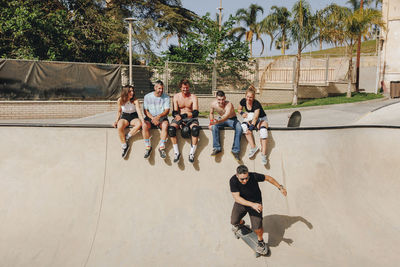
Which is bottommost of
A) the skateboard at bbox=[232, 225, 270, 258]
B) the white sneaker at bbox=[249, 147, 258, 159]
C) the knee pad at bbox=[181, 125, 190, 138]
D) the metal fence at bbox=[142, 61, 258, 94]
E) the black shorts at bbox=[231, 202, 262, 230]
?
the skateboard at bbox=[232, 225, 270, 258]

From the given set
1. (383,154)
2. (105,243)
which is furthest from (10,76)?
(383,154)

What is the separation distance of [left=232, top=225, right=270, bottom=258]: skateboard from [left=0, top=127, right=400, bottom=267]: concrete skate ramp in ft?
0.29

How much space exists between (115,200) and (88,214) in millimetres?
470

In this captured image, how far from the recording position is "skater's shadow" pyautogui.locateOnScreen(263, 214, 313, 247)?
14.8ft

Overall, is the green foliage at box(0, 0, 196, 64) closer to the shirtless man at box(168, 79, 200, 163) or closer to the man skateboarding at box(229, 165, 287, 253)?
the shirtless man at box(168, 79, 200, 163)

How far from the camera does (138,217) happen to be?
4.93 metres

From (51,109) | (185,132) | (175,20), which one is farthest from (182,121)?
(175,20)

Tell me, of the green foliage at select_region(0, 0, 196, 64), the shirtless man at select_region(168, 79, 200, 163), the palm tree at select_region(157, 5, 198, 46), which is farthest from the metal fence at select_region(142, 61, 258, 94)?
the shirtless man at select_region(168, 79, 200, 163)

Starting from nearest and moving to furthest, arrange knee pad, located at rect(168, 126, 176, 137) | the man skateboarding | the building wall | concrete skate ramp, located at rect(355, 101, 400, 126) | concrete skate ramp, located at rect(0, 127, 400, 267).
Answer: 1. the man skateboarding
2. concrete skate ramp, located at rect(0, 127, 400, 267)
3. knee pad, located at rect(168, 126, 176, 137)
4. concrete skate ramp, located at rect(355, 101, 400, 126)
5. the building wall

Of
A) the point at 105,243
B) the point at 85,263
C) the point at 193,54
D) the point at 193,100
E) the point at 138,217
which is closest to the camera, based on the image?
the point at 85,263

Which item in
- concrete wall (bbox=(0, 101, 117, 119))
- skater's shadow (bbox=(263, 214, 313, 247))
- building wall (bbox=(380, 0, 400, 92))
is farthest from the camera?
building wall (bbox=(380, 0, 400, 92))

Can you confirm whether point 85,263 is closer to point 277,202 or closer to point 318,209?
point 277,202

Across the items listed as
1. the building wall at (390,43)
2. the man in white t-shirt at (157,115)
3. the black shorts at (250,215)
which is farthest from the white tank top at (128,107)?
the building wall at (390,43)

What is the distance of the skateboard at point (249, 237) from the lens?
164 inches
